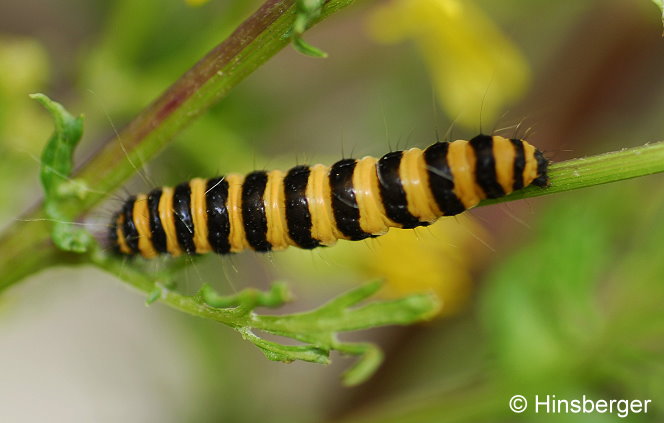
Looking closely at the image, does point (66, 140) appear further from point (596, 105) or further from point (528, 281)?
point (596, 105)

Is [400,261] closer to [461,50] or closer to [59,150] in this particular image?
[461,50]

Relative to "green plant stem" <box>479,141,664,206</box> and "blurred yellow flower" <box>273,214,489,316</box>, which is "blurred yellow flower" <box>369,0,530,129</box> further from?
"green plant stem" <box>479,141,664,206</box>

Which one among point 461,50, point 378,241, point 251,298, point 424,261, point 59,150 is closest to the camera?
point 251,298

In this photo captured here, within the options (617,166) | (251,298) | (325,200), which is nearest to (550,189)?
(617,166)

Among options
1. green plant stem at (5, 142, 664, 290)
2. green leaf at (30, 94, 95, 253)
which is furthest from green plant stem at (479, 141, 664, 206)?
green leaf at (30, 94, 95, 253)

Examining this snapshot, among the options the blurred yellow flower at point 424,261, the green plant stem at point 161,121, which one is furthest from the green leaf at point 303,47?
the blurred yellow flower at point 424,261
